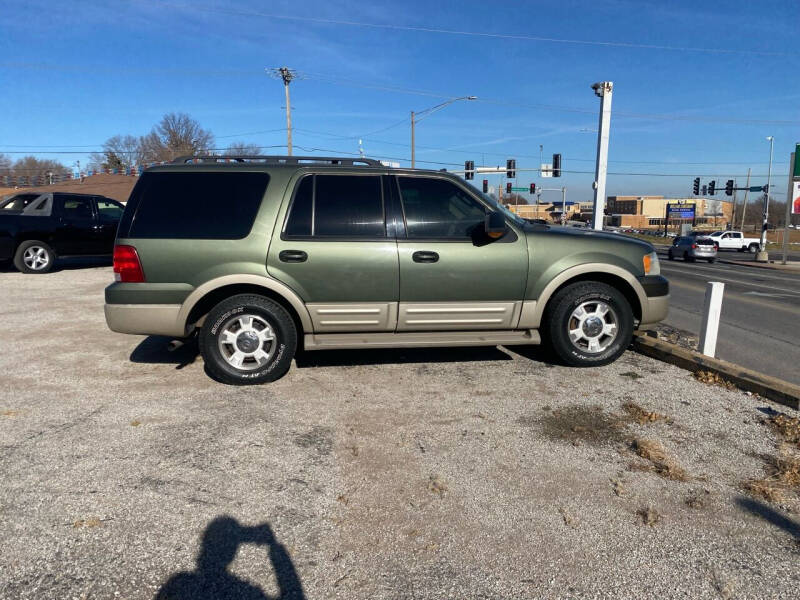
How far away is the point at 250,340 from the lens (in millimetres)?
4621

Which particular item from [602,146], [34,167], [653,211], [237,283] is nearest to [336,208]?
[237,283]

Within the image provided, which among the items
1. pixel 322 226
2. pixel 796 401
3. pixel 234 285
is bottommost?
pixel 796 401

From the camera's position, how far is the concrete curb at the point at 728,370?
4152 millimetres

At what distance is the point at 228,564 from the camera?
2.34m

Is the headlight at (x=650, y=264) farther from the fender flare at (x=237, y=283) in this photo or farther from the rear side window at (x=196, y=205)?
the rear side window at (x=196, y=205)

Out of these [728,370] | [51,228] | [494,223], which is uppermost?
[494,223]

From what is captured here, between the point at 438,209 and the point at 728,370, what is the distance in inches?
114

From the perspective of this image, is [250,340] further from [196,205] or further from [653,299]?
Result: [653,299]

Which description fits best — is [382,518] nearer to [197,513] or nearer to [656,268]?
[197,513]

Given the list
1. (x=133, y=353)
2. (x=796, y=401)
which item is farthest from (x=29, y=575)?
(x=796, y=401)

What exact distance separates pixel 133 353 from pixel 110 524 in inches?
136

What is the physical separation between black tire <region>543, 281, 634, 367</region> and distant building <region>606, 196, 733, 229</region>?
121607 mm

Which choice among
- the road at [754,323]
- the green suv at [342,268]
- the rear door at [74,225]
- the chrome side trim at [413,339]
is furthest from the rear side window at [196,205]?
the rear door at [74,225]

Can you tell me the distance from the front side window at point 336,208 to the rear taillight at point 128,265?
1242mm
